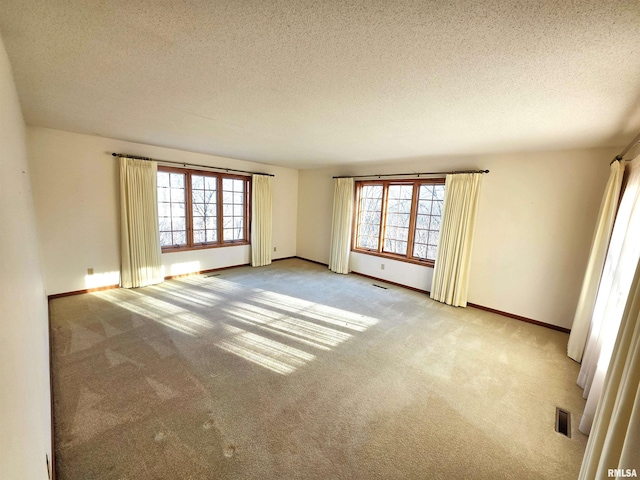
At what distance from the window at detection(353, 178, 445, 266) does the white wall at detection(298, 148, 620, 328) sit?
50 cm

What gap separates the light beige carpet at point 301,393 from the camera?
1.54m

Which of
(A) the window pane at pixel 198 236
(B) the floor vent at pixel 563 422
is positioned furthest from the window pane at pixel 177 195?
(B) the floor vent at pixel 563 422

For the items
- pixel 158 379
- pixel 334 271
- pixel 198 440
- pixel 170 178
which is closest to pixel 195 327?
pixel 158 379

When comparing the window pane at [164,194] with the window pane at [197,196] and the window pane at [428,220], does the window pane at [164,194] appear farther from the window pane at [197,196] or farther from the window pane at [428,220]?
the window pane at [428,220]

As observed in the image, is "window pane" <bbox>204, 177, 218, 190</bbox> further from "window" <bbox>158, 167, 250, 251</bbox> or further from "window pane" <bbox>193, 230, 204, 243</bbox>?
"window pane" <bbox>193, 230, 204, 243</bbox>

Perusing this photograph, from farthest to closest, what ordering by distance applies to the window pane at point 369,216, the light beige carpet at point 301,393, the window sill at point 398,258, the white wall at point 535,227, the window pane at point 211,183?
the window pane at point 369,216 < the window pane at point 211,183 < the window sill at point 398,258 < the white wall at point 535,227 < the light beige carpet at point 301,393

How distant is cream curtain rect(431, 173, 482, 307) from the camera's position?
3896 millimetres

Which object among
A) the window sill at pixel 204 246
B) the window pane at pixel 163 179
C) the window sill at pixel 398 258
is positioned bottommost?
the window sill at pixel 204 246

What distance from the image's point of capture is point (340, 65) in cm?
156

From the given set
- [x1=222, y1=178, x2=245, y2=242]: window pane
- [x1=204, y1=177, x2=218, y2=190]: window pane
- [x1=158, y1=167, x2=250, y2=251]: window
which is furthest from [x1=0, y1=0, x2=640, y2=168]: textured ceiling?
[x1=222, y1=178, x2=245, y2=242]: window pane

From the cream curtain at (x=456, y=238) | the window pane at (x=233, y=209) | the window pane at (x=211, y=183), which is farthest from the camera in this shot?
the window pane at (x=233, y=209)

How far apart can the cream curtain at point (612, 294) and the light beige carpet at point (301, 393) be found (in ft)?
0.82

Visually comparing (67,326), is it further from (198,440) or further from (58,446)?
(198,440)

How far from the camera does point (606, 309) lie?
6.81ft
